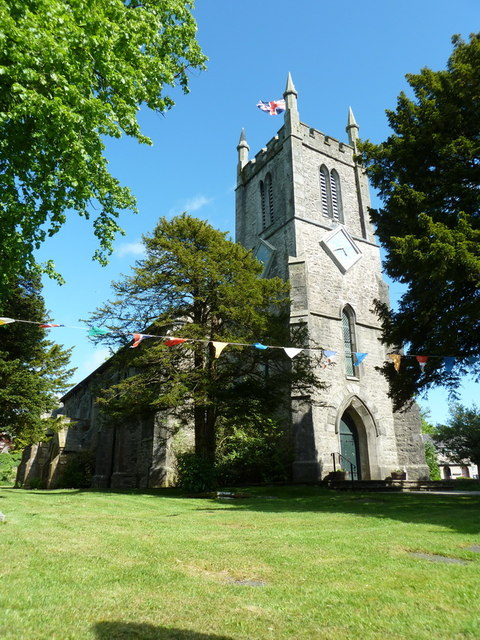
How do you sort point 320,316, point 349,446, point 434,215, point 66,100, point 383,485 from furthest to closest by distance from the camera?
1. point 320,316
2. point 349,446
3. point 383,485
4. point 434,215
5. point 66,100

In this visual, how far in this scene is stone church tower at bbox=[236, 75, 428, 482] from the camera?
→ 2082cm

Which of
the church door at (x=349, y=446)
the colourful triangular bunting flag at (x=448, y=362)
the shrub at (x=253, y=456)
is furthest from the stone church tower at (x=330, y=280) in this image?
the colourful triangular bunting flag at (x=448, y=362)

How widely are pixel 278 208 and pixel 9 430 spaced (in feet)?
59.4

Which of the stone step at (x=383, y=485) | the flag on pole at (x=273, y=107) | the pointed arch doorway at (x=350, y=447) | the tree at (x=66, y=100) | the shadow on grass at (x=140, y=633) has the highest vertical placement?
the flag on pole at (x=273, y=107)

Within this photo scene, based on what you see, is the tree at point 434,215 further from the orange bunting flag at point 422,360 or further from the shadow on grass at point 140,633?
the shadow on grass at point 140,633

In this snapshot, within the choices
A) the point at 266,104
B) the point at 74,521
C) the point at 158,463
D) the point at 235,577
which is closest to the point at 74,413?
the point at 158,463

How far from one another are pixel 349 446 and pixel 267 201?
1550 cm

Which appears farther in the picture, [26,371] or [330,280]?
[330,280]

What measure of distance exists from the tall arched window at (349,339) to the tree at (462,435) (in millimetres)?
13364

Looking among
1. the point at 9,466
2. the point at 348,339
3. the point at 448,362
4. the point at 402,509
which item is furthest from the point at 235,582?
the point at 9,466

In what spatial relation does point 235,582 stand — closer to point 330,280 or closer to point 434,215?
point 434,215

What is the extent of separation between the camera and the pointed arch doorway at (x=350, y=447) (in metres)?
21.6

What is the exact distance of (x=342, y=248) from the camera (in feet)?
83.3

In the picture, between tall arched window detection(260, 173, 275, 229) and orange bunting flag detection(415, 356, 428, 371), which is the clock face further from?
orange bunting flag detection(415, 356, 428, 371)
